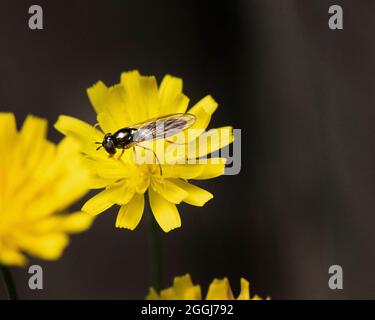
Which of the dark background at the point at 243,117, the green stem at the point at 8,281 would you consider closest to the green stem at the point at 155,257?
the green stem at the point at 8,281

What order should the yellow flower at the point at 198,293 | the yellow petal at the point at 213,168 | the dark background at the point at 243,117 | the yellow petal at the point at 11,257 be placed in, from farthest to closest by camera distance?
1. the dark background at the point at 243,117
2. the yellow petal at the point at 213,168
3. the yellow flower at the point at 198,293
4. the yellow petal at the point at 11,257

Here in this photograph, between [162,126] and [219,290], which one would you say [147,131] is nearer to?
[162,126]

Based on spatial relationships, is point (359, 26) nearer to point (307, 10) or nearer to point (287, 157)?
point (307, 10)

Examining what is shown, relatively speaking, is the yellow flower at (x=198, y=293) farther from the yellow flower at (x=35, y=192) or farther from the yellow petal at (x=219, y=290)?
the yellow flower at (x=35, y=192)

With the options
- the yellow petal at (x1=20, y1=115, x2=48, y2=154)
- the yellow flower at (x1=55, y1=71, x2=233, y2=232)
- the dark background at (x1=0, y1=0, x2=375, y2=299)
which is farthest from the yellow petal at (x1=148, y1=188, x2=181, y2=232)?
the dark background at (x1=0, y1=0, x2=375, y2=299)

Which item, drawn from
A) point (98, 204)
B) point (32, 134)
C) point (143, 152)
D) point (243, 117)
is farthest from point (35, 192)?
point (243, 117)

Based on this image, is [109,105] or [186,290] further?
[109,105]

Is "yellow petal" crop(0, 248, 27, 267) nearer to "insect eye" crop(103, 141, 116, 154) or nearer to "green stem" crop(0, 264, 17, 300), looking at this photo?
"green stem" crop(0, 264, 17, 300)

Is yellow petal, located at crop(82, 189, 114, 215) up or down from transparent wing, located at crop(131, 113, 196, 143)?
down
